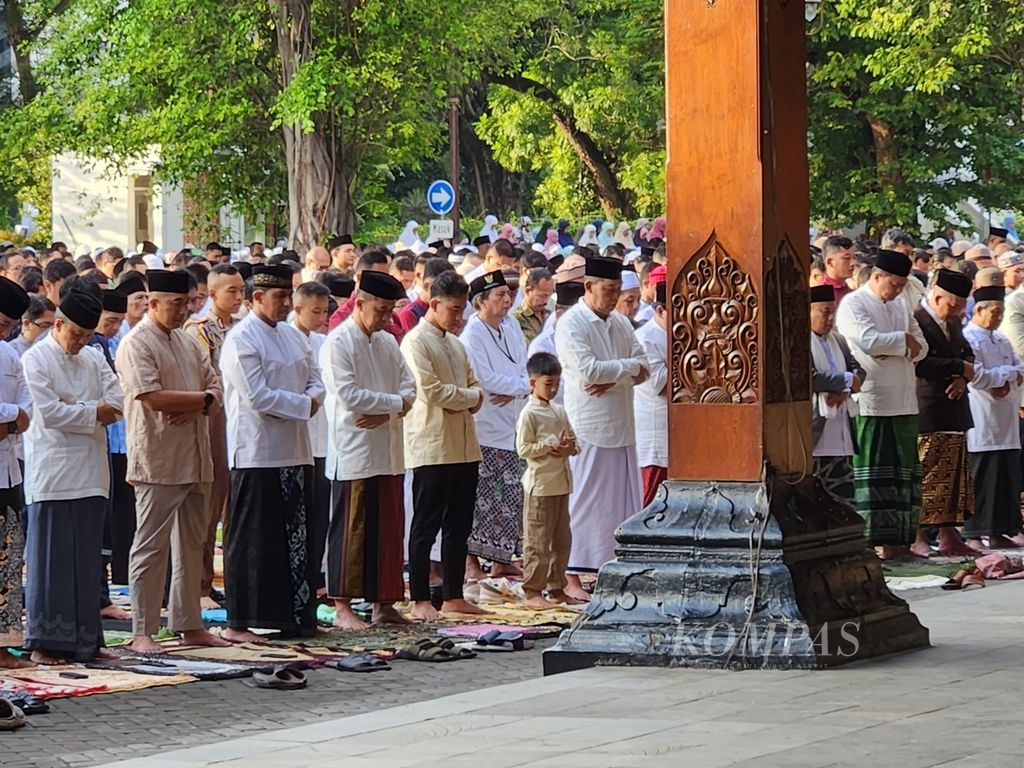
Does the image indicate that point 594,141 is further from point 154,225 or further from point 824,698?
point 824,698

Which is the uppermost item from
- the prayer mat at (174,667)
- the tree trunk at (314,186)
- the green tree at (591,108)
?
the green tree at (591,108)

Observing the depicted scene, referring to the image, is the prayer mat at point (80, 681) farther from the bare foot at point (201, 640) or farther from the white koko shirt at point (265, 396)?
the white koko shirt at point (265, 396)

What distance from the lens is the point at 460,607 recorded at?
41.5 feet

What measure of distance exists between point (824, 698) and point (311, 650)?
371 centimetres

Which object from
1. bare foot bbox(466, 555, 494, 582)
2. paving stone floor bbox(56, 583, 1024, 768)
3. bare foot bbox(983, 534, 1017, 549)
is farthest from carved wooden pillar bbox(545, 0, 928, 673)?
bare foot bbox(983, 534, 1017, 549)

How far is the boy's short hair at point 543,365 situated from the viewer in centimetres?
1302

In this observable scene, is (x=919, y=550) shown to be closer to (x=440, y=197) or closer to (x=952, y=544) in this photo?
(x=952, y=544)

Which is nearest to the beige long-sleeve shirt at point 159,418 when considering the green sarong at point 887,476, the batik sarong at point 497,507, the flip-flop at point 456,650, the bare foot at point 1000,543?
the flip-flop at point 456,650

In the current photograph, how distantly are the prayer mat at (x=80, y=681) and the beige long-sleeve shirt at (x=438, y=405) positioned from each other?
268 cm

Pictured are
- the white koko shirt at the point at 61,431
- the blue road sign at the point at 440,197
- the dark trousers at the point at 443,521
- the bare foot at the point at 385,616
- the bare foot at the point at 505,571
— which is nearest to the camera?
the white koko shirt at the point at 61,431

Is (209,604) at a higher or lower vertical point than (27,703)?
higher

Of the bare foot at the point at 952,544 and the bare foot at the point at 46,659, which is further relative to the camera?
the bare foot at the point at 952,544

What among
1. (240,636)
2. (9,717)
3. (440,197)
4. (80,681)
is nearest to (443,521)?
(240,636)

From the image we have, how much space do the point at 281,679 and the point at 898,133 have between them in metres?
27.1
